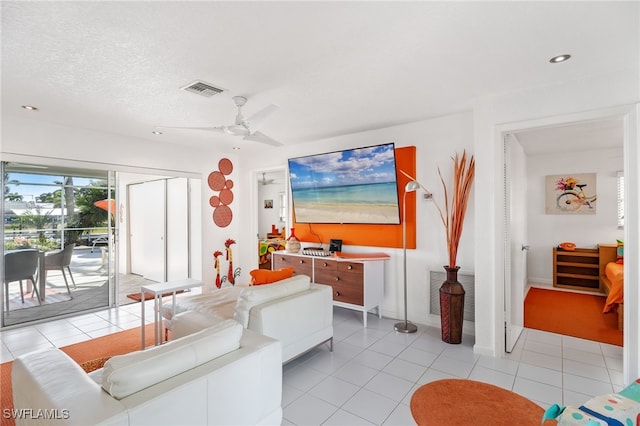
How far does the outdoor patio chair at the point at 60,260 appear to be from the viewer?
4.27 metres

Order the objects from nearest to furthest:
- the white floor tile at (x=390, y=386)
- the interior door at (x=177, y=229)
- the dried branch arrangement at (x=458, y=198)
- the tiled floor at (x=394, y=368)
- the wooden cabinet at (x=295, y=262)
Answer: the tiled floor at (x=394, y=368) → the white floor tile at (x=390, y=386) → the dried branch arrangement at (x=458, y=198) → the wooden cabinet at (x=295, y=262) → the interior door at (x=177, y=229)

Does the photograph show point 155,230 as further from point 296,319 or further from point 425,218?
point 425,218

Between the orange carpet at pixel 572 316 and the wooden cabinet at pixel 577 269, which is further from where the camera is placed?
the wooden cabinet at pixel 577 269

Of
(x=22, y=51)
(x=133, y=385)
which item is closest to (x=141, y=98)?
(x=22, y=51)

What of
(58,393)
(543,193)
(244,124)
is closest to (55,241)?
(244,124)

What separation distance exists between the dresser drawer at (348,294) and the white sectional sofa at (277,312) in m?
0.83

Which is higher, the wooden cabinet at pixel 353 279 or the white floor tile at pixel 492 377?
the wooden cabinet at pixel 353 279

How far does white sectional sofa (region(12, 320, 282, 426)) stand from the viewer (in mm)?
1262

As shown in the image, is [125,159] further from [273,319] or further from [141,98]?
[273,319]

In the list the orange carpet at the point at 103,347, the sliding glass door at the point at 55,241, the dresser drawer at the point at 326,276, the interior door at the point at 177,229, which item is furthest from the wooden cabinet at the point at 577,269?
the sliding glass door at the point at 55,241

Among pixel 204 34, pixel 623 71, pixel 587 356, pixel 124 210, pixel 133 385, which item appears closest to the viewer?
pixel 133 385

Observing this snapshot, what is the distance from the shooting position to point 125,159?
4.66 meters

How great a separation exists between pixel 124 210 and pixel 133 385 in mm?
6591

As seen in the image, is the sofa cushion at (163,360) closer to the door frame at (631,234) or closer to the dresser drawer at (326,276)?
the dresser drawer at (326,276)
